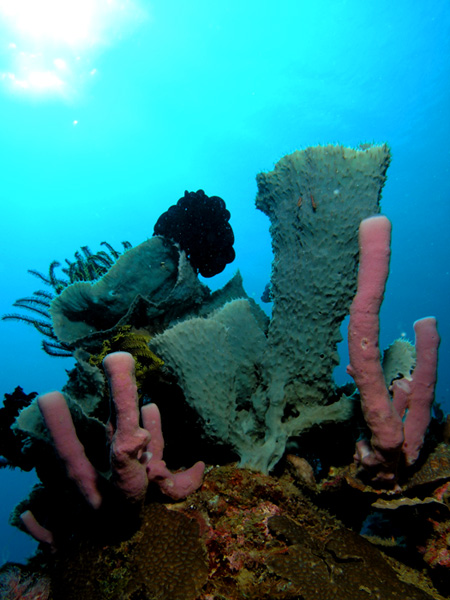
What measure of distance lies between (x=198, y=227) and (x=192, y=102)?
201ft

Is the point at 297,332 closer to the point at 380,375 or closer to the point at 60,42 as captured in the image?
the point at 380,375

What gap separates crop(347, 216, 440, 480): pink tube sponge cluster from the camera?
1.87 m

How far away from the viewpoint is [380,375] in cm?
193

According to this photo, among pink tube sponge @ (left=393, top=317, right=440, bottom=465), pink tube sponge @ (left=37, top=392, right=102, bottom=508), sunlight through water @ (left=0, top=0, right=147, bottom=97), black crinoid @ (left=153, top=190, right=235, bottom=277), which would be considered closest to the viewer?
pink tube sponge @ (left=37, top=392, right=102, bottom=508)

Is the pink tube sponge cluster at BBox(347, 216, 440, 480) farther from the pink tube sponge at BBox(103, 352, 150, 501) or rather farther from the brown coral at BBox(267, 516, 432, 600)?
the pink tube sponge at BBox(103, 352, 150, 501)

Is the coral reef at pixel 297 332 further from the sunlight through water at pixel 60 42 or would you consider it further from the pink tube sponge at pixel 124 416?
the sunlight through water at pixel 60 42

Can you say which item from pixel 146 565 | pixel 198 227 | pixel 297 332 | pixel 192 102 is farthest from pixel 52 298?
pixel 192 102

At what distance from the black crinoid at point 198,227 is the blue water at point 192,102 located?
24.3 m

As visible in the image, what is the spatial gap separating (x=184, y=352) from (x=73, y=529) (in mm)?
1511

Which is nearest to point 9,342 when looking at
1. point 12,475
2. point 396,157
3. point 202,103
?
point 12,475

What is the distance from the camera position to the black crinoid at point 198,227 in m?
3.99

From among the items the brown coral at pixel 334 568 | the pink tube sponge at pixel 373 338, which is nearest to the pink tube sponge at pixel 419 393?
the pink tube sponge at pixel 373 338

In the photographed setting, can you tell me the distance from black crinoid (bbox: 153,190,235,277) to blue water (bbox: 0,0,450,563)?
2429cm

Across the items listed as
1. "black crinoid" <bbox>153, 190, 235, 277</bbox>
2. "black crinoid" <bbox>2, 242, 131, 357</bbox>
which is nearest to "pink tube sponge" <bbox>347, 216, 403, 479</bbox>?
"black crinoid" <bbox>153, 190, 235, 277</bbox>
